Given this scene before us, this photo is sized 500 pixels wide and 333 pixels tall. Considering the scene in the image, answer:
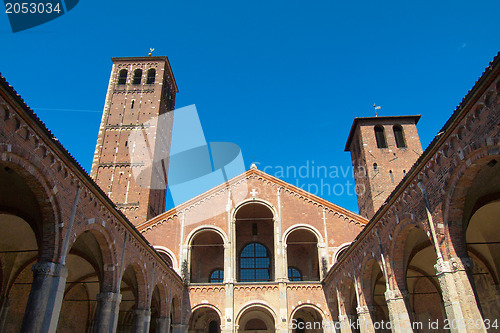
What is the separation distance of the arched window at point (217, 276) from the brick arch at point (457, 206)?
1871 centimetres

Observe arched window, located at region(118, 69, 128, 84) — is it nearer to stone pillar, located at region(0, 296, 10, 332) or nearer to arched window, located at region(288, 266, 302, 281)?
arched window, located at region(288, 266, 302, 281)

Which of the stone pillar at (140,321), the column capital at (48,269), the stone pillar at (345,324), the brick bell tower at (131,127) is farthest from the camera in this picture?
the brick bell tower at (131,127)

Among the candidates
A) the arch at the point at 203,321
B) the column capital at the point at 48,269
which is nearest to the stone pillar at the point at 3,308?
the column capital at the point at 48,269

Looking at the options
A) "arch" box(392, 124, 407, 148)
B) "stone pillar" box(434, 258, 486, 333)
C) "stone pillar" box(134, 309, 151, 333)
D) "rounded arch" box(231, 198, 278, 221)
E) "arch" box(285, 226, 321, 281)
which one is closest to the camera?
"stone pillar" box(434, 258, 486, 333)

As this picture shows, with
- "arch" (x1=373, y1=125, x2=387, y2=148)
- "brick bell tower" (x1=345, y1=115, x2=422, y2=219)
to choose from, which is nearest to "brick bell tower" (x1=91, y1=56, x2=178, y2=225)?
"brick bell tower" (x1=345, y1=115, x2=422, y2=219)

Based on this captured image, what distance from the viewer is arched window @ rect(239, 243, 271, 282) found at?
25.6 meters

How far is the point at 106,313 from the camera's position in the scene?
40.4 feet

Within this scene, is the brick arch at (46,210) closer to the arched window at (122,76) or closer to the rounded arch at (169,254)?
the rounded arch at (169,254)

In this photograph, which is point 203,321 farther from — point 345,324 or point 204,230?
point 345,324

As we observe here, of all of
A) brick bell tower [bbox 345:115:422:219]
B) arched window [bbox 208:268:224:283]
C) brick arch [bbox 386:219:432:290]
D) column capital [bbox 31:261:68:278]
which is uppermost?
brick bell tower [bbox 345:115:422:219]

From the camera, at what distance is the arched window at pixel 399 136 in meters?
30.3

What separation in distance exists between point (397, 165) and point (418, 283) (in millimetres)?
12168

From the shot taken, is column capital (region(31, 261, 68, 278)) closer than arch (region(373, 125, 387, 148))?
Yes

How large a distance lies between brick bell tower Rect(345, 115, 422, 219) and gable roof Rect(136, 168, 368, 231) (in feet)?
14.5
